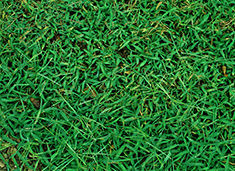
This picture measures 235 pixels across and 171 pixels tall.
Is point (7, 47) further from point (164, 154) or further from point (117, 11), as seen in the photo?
point (164, 154)

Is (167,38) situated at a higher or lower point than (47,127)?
higher

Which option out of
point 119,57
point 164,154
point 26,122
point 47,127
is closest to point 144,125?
point 164,154

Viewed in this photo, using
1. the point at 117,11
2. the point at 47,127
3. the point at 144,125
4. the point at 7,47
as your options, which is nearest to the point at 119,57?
the point at 117,11

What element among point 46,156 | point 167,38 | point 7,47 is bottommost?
point 46,156

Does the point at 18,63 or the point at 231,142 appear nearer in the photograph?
the point at 231,142

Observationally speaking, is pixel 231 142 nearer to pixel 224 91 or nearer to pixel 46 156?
pixel 224 91

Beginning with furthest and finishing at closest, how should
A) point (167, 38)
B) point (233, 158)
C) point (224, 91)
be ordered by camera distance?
point (167, 38), point (224, 91), point (233, 158)

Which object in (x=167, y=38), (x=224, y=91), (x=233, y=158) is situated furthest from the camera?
(x=167, y=38)
